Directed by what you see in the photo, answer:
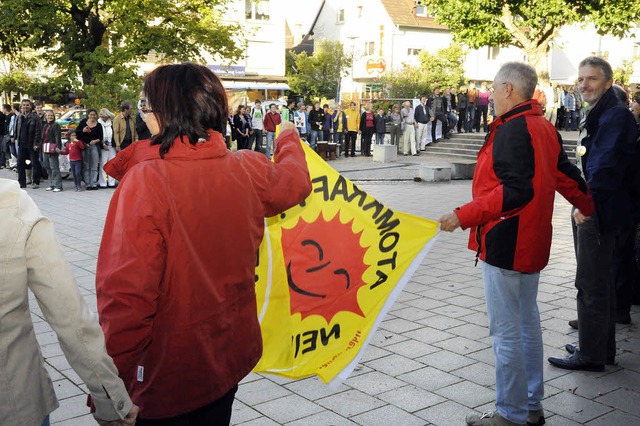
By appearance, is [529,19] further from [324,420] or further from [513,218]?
[324,420]

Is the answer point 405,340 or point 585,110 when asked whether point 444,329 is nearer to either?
point 405,340

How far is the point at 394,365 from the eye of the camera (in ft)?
16.1

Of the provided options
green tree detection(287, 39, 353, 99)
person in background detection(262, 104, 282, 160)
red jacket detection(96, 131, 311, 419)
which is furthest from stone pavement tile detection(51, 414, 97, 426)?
green tree detection(287, 39, 353, 99)

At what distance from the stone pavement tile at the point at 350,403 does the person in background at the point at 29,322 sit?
225cm

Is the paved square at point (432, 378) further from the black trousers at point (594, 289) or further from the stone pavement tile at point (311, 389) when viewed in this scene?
the black trousers at point (594, 289)

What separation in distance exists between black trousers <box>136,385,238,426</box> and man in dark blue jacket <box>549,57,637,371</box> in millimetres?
2807

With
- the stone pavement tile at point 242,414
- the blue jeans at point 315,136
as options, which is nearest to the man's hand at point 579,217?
the stone pavement tile at point 242,414

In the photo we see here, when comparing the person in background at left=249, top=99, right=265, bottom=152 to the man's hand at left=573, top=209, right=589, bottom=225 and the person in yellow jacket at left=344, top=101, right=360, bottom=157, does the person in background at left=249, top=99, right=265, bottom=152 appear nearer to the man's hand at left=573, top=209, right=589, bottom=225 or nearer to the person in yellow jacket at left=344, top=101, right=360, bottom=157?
the person in yellow jacket at left=344, top=101, right=360, bottom=157

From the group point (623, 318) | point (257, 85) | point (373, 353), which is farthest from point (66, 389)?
point (257, 85)

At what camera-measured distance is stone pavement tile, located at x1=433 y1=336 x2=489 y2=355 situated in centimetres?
520

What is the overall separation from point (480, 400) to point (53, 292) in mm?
3039

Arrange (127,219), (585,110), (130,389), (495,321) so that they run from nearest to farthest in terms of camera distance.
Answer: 1. (127,219)
2. (130,389)
3. (495,321)
4. (585,110)

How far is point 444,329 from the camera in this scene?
18.8 ft

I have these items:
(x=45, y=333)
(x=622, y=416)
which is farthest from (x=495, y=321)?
(x=45, y=333)
